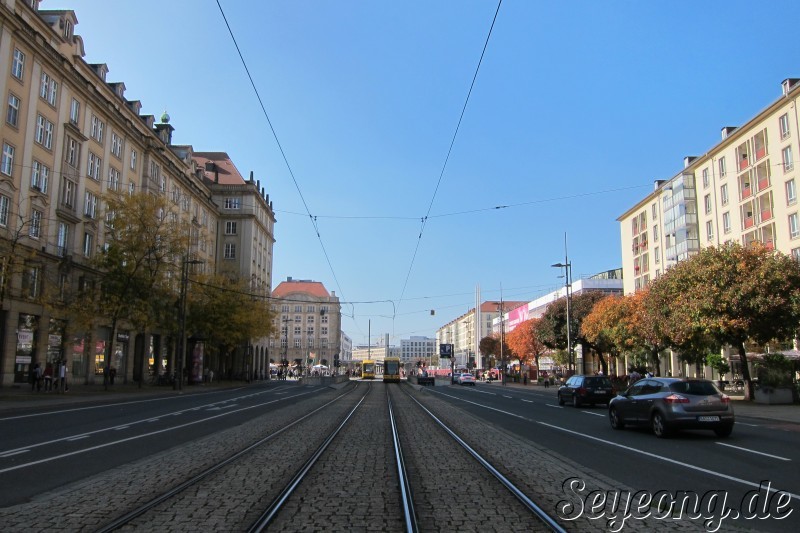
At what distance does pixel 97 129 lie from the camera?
4491 cm

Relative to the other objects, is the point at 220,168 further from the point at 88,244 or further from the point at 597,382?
the point at 597,382

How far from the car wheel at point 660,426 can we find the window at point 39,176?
117ft

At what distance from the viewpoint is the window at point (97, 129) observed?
44.2m

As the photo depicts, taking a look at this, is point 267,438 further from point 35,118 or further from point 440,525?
point 35,118

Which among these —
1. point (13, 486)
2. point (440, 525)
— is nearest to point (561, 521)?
point (440, 525)

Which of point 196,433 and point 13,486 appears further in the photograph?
point 196,433

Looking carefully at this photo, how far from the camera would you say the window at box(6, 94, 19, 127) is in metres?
33.8

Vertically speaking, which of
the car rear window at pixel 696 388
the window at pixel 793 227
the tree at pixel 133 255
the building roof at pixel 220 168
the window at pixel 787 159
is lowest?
the car rear window at pixel 696 388

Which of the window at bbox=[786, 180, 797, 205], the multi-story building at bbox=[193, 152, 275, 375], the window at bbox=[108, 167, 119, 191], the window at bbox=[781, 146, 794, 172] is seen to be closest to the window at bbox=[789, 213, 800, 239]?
the window at bbox=[786, 180, 797, 205]

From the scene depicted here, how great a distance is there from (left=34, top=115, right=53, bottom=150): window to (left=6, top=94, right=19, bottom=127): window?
6.70ft

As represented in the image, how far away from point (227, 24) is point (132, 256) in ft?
89.0

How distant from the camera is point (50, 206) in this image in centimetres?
3841

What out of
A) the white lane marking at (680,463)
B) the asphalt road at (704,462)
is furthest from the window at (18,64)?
the white lane marking at (680,463)

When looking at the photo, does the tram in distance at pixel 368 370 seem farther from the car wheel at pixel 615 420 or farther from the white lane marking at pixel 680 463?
the white lane marking at pixel 680 463
